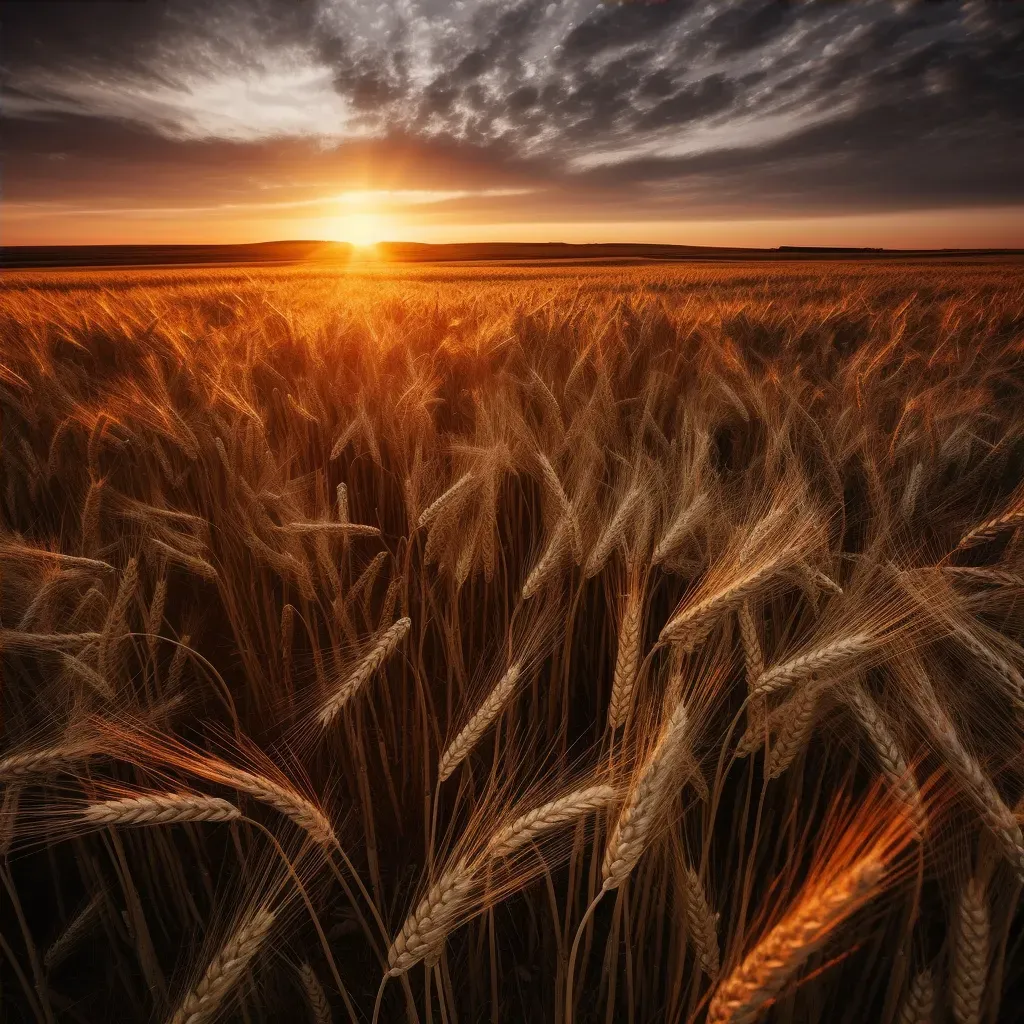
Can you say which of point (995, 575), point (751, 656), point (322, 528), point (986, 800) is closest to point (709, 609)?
point (751, 656)

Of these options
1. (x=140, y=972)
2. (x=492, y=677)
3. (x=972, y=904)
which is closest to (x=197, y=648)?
(x=140, y=972)

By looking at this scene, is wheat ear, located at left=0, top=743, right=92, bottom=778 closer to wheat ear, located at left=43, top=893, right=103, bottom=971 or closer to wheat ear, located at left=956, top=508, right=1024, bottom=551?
wheat ear, located at left=43, top=893, right=103, bottom=971

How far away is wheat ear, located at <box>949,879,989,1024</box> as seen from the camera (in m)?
0.66

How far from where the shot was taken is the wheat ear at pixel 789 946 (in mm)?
507

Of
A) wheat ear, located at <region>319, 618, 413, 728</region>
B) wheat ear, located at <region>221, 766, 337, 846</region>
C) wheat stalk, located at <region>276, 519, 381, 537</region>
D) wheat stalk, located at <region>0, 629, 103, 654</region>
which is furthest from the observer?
wheat stalk, located at <region>276, 519, 381, 537</region>

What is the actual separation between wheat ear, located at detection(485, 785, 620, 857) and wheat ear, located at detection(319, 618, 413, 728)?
0.36 m

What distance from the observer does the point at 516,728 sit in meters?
1.24

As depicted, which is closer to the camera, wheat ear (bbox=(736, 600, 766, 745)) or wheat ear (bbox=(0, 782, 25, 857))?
wheat ear (bbox=(0, 782, 25, 857))

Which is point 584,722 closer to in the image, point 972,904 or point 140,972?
point 972,904

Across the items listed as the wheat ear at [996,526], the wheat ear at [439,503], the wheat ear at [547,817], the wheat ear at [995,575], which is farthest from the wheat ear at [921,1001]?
the wheat ear at [439,503]

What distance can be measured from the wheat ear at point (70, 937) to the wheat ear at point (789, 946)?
1.09m

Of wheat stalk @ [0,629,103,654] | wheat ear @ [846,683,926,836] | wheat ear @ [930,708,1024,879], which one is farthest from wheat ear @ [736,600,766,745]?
wheat stalk @ [0,629,103,654]

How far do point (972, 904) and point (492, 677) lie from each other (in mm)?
862

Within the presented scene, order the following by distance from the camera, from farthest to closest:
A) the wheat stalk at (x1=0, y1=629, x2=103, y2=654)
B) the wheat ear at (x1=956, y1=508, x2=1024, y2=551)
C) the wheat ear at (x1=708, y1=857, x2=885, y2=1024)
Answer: the wheat ear at (x1=956, y1=508, x2=1024, y2=551) < the wheat stalk at (x1=0, y1=629, x2=103, y2=654) < the wheat ear at (x1=708, y1=857, x2=885, y2=1024)
